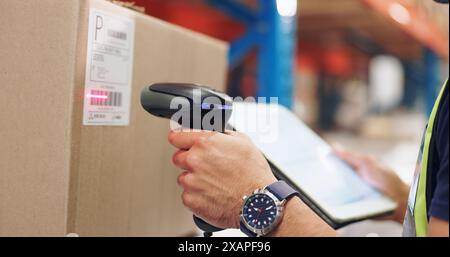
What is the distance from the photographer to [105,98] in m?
0.68

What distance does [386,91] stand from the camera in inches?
338

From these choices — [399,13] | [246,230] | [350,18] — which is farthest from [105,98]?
[350,18]

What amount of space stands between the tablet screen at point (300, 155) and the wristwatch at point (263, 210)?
0.11 metres

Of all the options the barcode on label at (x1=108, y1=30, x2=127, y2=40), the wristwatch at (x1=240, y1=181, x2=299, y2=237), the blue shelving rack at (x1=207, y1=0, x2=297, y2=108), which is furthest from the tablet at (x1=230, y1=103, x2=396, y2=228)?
the blue shelving rack at (x1=207, y1=0, x2=297, y2=108)

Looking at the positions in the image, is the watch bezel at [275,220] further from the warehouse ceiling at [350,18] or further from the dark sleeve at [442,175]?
the warehouse ceiling at [350,18]

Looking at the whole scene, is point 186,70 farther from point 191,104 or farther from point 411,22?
point 411,22

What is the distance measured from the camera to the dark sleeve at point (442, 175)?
458mm

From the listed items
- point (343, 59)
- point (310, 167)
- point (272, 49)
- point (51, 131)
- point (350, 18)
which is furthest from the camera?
point (343, 59)

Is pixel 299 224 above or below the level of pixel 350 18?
below

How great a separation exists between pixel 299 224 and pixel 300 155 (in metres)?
0.28

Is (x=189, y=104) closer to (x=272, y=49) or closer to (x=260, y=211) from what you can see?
(x=260, y=211)

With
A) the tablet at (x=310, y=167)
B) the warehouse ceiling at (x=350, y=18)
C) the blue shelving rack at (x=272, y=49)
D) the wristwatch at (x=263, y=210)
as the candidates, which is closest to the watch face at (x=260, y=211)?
the wristwatch at (x=263, y=210)

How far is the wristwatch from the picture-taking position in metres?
0.60

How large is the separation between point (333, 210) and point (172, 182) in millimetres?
329
